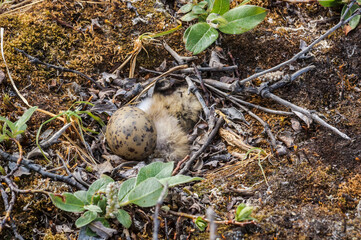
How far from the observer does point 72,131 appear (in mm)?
2461

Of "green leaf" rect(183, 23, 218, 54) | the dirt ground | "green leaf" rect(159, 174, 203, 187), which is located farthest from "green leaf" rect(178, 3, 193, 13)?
"green leaf" rect(159, 174, 203, 187)

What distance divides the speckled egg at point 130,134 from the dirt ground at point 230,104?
0.22 meters

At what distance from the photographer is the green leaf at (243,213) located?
1.73m

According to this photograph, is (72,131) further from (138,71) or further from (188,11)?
(188,11)

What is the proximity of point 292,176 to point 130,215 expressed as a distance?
104 centimetres

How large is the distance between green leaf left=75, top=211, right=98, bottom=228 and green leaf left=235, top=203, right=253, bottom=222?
30.8 inches

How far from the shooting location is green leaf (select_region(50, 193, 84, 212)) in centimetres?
181

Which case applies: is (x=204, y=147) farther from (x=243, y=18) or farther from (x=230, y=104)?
(x=243, y=18)

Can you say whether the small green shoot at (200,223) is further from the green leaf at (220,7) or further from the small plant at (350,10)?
the small plant at (350,10)

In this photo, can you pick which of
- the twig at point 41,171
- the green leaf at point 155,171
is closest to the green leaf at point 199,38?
the green leaf at point 155,171

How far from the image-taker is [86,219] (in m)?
1.80

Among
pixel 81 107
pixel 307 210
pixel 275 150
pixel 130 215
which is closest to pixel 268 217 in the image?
pixel 307 210

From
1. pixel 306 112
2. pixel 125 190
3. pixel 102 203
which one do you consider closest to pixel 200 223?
pixel 125 190

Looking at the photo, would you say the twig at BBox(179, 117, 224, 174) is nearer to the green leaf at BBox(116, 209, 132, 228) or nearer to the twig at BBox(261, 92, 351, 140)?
the twig at BBox(261, 92, 351, 140)
